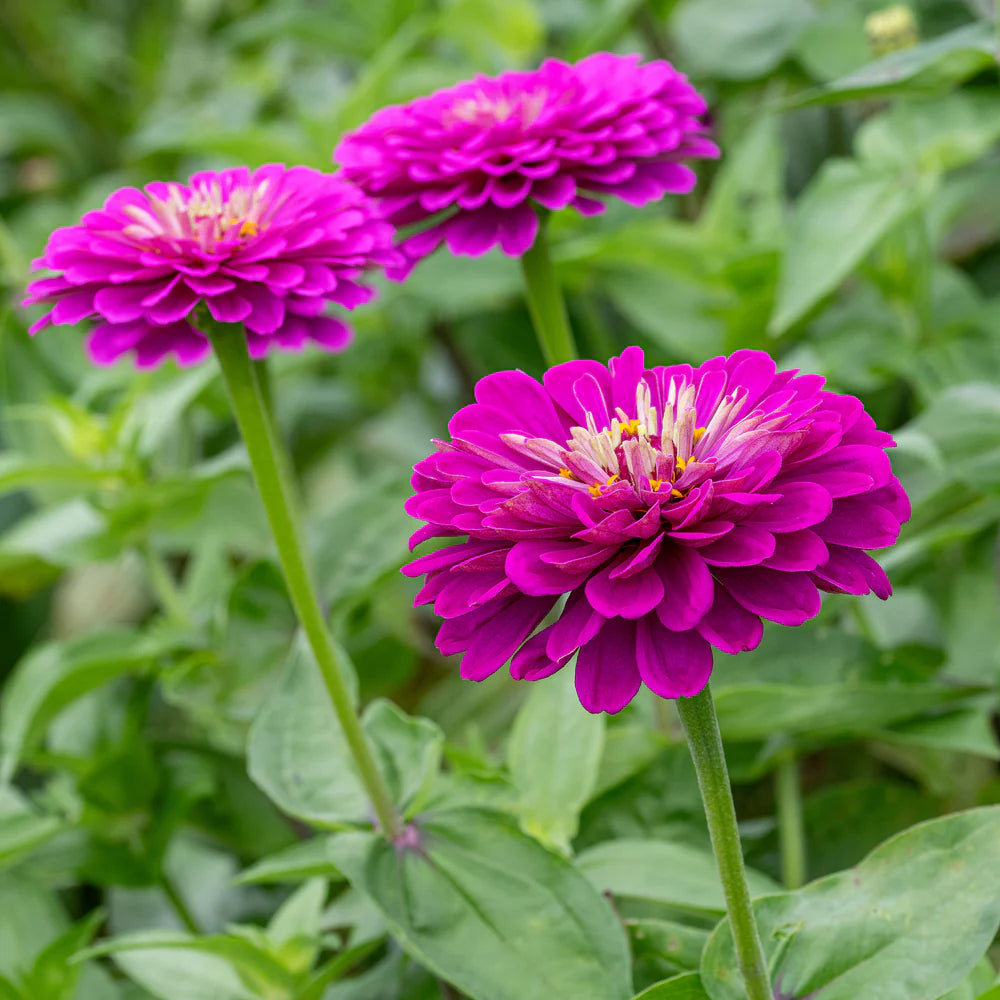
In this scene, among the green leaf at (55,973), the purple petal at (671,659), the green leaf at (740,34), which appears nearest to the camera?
the purple petal at (671,659)

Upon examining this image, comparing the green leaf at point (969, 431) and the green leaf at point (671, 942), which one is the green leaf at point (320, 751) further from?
the green leaf at point (969, 431)

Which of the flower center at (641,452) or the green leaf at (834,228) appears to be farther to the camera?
the green leaf at (834,228)

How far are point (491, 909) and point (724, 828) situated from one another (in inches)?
6.3

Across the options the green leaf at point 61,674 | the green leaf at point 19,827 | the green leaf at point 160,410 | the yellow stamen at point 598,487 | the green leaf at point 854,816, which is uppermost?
the green leaf at point 160,410

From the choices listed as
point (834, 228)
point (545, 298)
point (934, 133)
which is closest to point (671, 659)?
point (545, 298)

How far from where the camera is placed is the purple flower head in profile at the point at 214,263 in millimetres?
458

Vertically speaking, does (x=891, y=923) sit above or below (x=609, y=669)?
below

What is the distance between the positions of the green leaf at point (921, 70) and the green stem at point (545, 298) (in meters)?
0.14

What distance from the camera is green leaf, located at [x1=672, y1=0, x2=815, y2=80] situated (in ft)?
3.33

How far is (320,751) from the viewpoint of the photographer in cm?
59

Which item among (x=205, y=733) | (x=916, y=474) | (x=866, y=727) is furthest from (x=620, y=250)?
(x=205, y=733)

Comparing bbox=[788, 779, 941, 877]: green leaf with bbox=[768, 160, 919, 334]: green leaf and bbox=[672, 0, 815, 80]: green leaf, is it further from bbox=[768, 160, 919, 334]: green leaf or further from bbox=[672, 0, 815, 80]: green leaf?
bbox=[672, 0, 815, 80]: green leaf

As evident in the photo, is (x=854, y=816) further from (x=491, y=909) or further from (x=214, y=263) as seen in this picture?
(x=214, y=263)

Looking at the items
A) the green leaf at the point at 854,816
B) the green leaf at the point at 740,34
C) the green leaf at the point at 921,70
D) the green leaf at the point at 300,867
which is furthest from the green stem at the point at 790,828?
the green leaf at the point at 740,34
